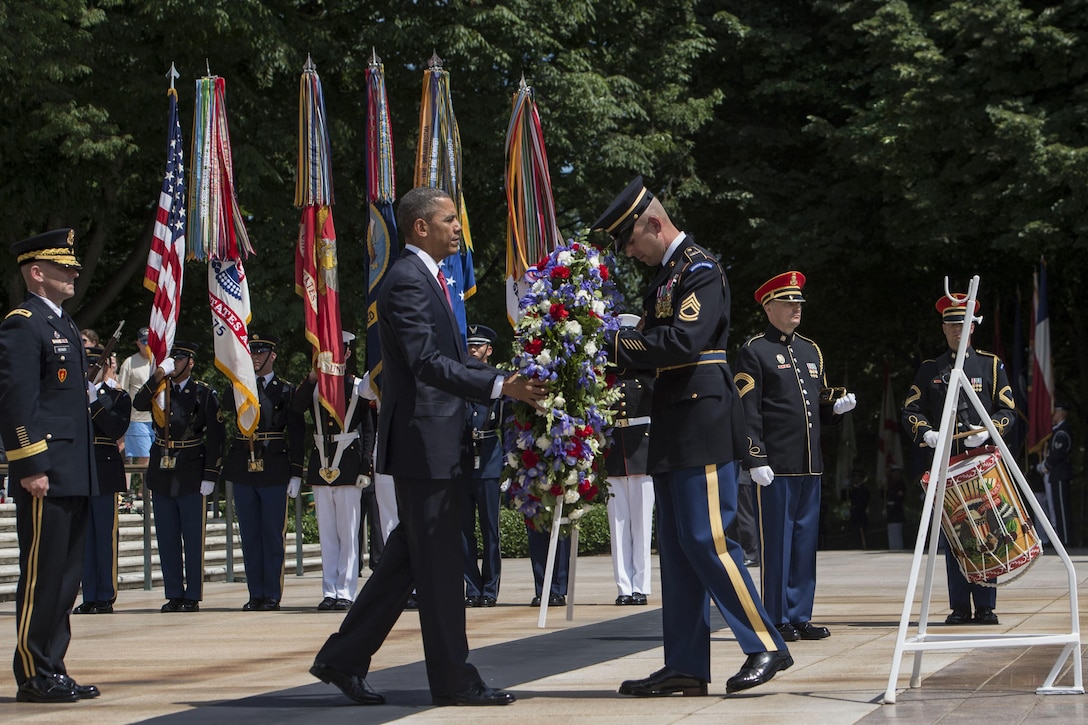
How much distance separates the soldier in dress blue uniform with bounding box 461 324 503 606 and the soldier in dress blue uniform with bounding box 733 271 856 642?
3856 millimetres

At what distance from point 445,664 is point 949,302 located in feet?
15.9

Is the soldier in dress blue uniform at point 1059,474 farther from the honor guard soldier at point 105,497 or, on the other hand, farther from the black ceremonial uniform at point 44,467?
the black ceremonial uniform at point 44,467

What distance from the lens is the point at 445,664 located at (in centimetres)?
654

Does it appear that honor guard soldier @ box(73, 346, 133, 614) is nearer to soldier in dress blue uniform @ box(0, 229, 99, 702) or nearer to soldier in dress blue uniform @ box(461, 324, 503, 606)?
soldier in dress blue uniform @ box(461, 324, 503, 606)

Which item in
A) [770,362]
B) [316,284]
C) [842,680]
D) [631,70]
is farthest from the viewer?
[631,70]

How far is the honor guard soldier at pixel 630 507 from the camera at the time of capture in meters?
12.6

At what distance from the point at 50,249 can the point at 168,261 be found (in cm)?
702

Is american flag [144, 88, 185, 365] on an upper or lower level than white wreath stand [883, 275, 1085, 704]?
upper

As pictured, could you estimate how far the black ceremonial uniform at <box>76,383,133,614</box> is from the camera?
12992 mm

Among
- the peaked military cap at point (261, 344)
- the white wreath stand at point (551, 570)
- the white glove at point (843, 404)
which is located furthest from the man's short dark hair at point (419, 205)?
the peaked military cap at point (261, 344)

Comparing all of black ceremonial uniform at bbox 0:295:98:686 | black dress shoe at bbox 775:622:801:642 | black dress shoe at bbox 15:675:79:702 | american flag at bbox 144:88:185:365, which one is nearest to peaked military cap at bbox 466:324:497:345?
american flag at bbox 144:88:185:365

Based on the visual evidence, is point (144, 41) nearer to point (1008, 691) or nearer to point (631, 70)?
point (631, 70)

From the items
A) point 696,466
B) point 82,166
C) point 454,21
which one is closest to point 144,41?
point 82,166

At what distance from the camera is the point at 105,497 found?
44.9 ft
